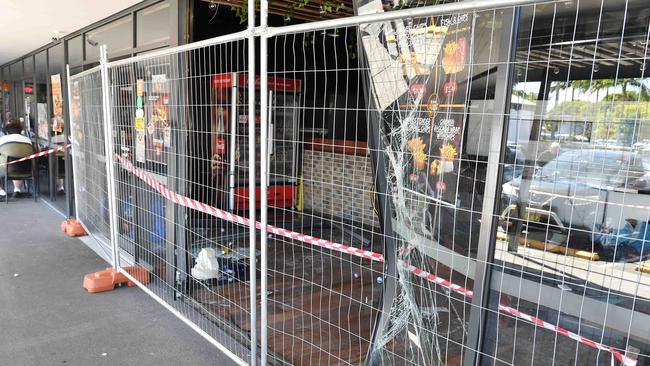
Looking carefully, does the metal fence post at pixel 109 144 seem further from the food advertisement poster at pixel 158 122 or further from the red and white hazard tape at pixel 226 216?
the food advertisement poster at pixel 158 122

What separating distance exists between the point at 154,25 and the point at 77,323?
9.16ft

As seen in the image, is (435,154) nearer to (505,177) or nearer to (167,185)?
(505,177)

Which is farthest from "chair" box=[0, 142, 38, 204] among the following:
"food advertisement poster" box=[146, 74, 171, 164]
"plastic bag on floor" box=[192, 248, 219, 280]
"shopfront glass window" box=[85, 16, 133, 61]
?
"plastic bag on floor" box=[192, 248, 219, 280]

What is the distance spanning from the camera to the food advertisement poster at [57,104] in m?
6.99

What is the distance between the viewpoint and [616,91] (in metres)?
1.80

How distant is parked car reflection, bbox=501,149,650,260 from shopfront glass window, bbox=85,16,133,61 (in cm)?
428

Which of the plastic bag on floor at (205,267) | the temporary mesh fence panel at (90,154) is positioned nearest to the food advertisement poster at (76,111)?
the temporary mesh fence panel at (90,154)

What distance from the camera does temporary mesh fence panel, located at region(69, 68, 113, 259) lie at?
4.58 metres

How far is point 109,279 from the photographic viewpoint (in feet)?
13.7

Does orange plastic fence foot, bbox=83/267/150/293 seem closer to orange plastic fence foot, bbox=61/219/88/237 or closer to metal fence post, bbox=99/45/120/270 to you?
metal fence post, bbox=99/45/120/270

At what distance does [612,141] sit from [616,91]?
0.66 feet

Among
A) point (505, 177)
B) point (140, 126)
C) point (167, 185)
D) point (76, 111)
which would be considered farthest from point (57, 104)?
point (505, 177)

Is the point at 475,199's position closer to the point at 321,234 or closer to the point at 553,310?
the point at 553,310

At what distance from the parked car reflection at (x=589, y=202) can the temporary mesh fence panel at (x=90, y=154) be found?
3.89 metres
